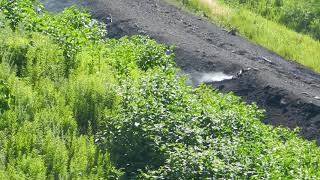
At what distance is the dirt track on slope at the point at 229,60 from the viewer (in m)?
12.9

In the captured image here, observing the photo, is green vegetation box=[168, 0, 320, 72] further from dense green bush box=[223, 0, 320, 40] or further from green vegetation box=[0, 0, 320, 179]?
green vegetation box=[0, 0, 320, 179]

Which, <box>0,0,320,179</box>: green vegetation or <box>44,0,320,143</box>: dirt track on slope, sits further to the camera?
<box>44,0,320,143</box>: dirt track on slope

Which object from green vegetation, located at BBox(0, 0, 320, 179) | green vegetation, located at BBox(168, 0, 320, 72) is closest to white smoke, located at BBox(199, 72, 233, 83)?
green vegetation, located at BBox(0, 0, 320, 179)

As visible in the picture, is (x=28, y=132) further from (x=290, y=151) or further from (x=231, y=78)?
(x=231, y=78)

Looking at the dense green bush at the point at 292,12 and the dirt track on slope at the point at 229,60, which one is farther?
the dense green bush at the point at 292,12

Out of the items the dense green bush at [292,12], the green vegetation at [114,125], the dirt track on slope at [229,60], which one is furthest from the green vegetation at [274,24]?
the green vegetation at [114,125]

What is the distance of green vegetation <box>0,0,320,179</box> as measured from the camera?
28.9 feet

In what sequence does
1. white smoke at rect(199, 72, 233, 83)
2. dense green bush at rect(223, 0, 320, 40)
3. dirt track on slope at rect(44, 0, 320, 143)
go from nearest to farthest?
1. dirt track on slope at rect(44, 0, 320, 143)
2. white smoke at rect(199, 72, 233, 83)
3. dense green bush at rect(223, 0, 320, 40)

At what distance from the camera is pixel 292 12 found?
74.1 ft

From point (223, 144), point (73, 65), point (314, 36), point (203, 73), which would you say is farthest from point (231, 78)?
point (314, 36)

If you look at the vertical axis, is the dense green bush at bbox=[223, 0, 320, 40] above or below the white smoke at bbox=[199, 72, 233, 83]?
below

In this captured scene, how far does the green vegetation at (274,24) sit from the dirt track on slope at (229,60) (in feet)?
3.15

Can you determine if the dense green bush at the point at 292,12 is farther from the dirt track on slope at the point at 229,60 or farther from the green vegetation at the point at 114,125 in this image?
the green vegetation at the point at 114,125

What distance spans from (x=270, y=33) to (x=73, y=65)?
31.7ft
